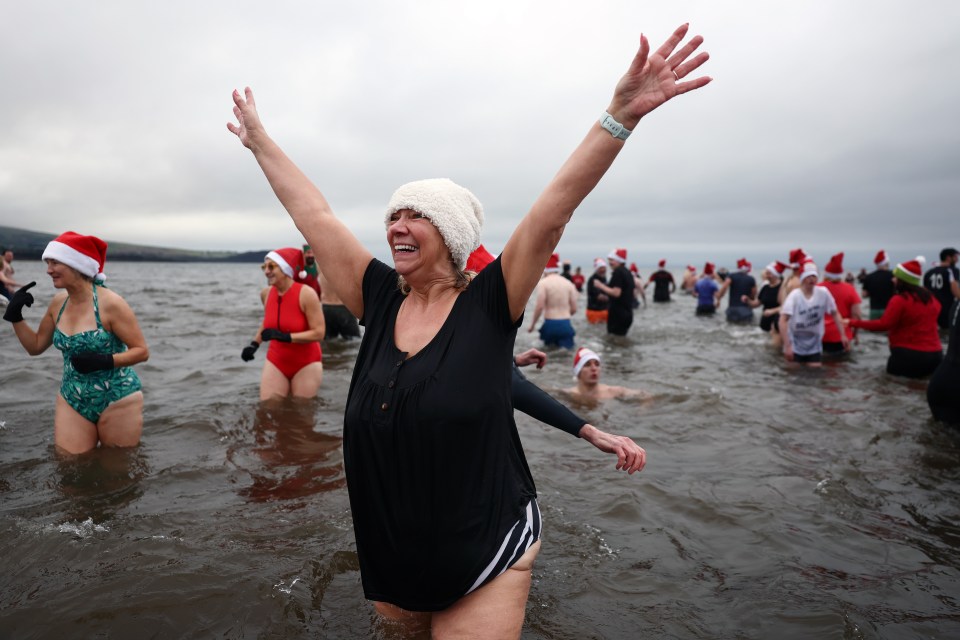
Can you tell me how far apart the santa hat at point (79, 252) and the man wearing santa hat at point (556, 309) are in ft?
24.4

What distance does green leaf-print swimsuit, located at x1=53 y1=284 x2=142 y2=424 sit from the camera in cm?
455

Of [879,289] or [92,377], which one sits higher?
[879,289]

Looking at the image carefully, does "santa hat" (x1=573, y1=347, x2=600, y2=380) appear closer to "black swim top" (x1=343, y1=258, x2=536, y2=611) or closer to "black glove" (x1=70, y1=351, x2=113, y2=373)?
"black glove" (x1=70, y1=351, x2=113, y2=373)

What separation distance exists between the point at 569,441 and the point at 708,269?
54.4 feet

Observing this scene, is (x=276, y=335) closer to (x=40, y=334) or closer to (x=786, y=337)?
(x=40, y=334)

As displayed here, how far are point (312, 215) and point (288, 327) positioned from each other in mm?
4515

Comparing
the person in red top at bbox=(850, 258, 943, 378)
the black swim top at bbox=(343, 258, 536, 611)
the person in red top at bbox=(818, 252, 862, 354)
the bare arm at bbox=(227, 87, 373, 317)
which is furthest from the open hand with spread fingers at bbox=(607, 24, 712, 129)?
the person in red top at bbox=(818, 252, 862, 354)

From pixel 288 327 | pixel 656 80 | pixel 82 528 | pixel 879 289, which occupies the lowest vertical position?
pixel 82 528

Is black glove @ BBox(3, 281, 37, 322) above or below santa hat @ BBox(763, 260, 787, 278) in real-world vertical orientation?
below

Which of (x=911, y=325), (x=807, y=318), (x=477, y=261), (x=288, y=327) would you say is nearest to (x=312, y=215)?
(x=477, y=261)

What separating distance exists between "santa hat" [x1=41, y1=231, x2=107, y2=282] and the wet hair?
9152 millimetres

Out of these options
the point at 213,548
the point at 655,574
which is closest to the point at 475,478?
the point at 655,574

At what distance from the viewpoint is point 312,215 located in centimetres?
229

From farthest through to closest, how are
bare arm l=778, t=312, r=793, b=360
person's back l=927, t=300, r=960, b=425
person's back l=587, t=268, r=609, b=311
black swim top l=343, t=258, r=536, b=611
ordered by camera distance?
person's back l=587, t=268, r=609, b=311 < bare arm l=778, t=312, r=793, b=360 < person's back l=927, t=300, r=960, b=425 < black swim top l=343, t=258, r=536, b=611
